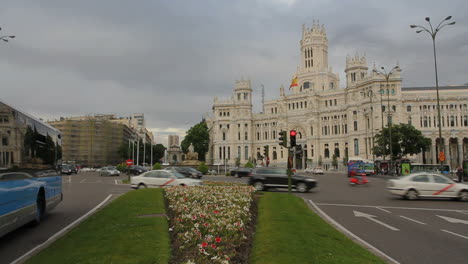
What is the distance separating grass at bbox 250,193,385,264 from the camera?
24.7 feet

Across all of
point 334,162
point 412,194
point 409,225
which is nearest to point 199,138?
point 334,162

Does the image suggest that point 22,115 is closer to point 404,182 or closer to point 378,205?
point 378,205

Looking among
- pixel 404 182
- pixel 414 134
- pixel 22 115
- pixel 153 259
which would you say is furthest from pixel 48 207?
pixel 414 134

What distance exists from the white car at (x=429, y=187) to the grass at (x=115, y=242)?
13625 mm

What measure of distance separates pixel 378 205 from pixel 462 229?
6498mm

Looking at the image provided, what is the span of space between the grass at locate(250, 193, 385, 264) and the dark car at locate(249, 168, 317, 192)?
12.4m

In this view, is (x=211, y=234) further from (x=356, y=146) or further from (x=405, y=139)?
(x=356, y=146)

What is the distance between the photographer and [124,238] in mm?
9047

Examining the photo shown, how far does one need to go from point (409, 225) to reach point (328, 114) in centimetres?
9867

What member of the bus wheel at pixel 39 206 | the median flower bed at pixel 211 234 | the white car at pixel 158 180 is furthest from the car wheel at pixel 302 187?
the bus wheel at pixel 39 206

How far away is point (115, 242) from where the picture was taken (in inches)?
341

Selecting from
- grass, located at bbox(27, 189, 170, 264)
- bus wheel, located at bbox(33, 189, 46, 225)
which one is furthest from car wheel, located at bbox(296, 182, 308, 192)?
bus wheel, located at bbox(33, 189, 46, 225)

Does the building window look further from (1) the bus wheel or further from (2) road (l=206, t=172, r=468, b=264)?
(1) the bus wheel

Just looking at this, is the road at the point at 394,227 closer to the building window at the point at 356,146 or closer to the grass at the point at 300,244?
the grass at the point at 300,244
